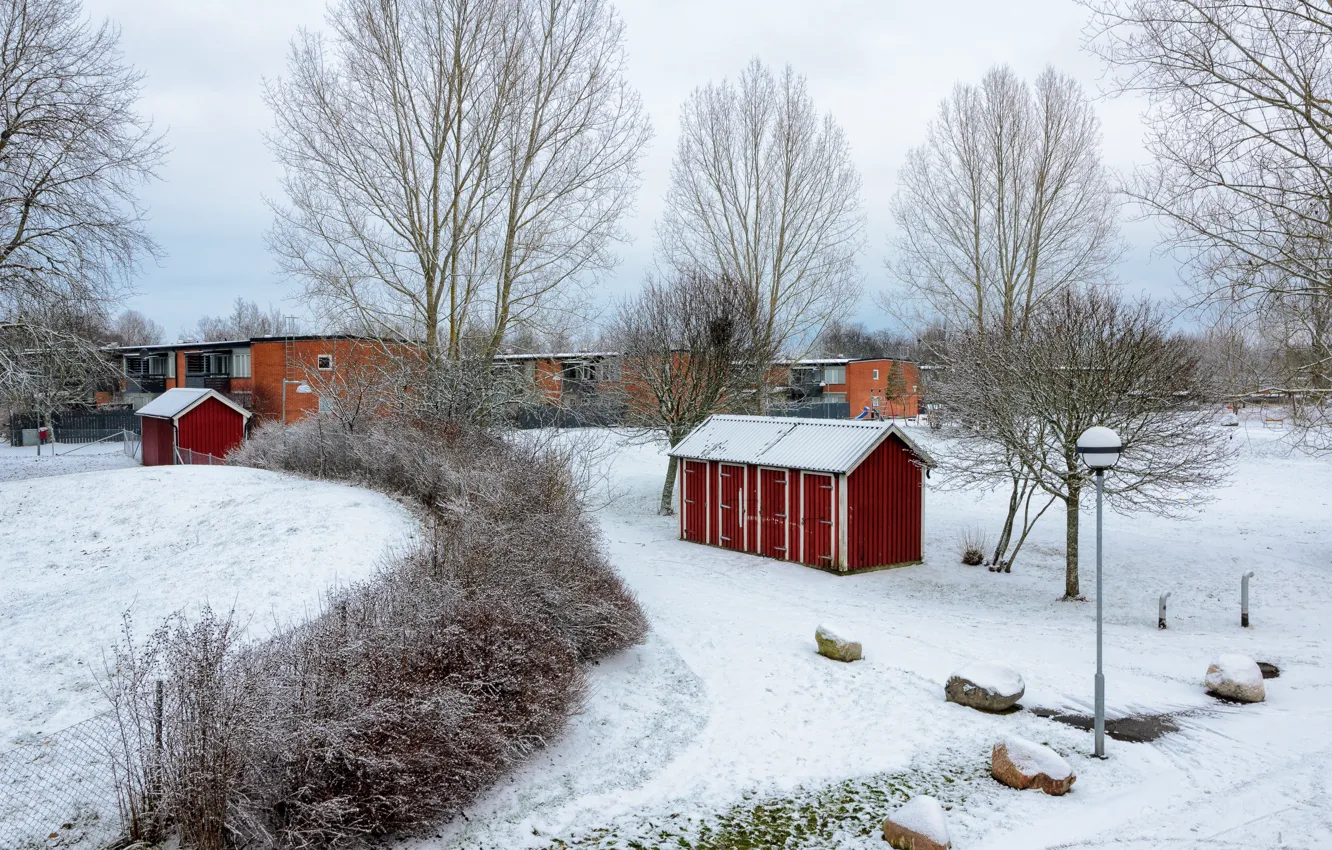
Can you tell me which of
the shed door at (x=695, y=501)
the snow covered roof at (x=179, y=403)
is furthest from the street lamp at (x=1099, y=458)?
the snow covered roof at (x=179, y=403)

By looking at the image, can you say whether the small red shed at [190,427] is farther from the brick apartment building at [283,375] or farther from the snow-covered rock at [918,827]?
the snow-covered rock at [918,827]

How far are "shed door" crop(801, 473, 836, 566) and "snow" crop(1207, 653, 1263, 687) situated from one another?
873 cm

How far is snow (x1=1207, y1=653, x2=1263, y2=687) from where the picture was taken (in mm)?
9953

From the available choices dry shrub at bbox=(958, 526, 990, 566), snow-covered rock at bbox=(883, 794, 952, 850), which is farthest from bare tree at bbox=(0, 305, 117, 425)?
dry shrub at bbox=(958, 526, 990, 566)

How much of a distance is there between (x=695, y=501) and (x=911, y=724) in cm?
1321

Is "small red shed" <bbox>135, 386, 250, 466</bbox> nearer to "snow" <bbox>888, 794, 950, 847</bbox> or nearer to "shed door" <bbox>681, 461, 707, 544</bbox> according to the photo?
"shed door" <bbox>681, 461, 707, 544</bbox>

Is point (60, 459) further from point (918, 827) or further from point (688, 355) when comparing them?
point (918, 827)

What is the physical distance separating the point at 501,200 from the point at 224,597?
11.8m

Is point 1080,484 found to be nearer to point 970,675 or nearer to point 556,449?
point 970,675

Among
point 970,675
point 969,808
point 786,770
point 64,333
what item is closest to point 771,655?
point 970,675

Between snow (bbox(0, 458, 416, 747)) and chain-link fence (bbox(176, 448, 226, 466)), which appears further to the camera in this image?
chain-link fence (bbox(176, 448, 226, 466))

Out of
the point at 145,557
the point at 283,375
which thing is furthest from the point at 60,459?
the point at 145,557

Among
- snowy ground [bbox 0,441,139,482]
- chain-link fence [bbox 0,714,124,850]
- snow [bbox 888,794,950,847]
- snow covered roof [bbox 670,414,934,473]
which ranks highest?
snow covered roof [bbox 670,414,934,473]

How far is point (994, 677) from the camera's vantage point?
31.1ft
